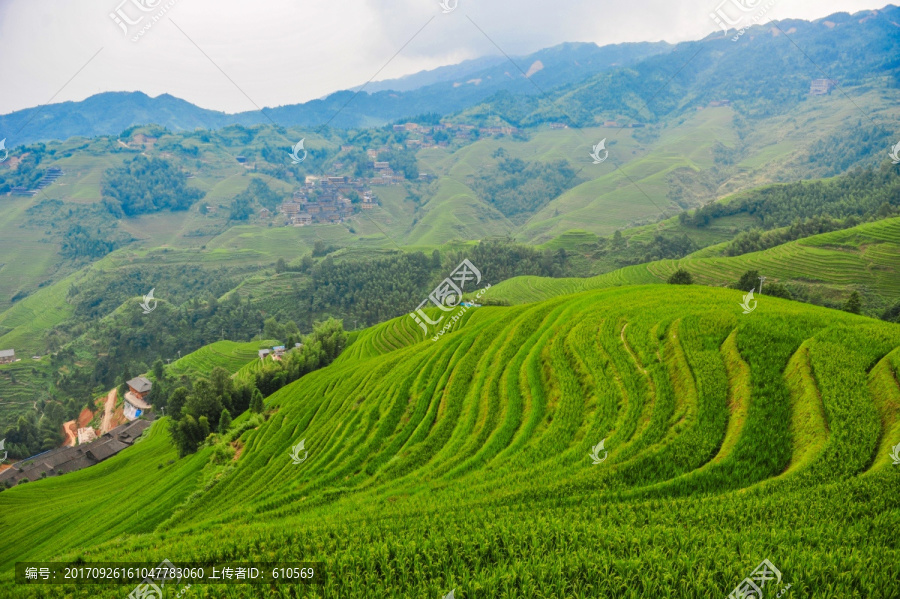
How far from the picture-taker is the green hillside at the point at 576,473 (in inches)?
268

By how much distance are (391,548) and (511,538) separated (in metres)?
2.02

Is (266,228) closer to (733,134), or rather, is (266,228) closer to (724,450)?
(724,450)

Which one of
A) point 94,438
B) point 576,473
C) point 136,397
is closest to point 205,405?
point 576,473

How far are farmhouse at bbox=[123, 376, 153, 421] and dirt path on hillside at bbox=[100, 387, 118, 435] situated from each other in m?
2.98

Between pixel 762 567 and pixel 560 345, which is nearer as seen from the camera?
pixel 762 567

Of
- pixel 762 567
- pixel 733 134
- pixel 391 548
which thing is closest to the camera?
pixel 762 567

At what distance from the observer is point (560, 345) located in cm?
1973

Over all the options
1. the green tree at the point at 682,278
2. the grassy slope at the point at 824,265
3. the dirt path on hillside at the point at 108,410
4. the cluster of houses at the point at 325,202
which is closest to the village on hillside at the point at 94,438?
the dirt path on hillside at the point at 108,410

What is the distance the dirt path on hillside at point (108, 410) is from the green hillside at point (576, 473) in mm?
41392

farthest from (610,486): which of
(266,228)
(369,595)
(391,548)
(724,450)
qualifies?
(266,228)

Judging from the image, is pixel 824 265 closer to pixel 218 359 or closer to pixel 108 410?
pixel 218 359

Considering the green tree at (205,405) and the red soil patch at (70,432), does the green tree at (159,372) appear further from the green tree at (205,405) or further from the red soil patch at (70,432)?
the green tree at (205,405)

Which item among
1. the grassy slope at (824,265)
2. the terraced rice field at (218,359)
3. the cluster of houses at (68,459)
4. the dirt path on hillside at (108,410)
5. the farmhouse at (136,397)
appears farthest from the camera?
the terraced rice field at (218,359)

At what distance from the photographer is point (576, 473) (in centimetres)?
1109
